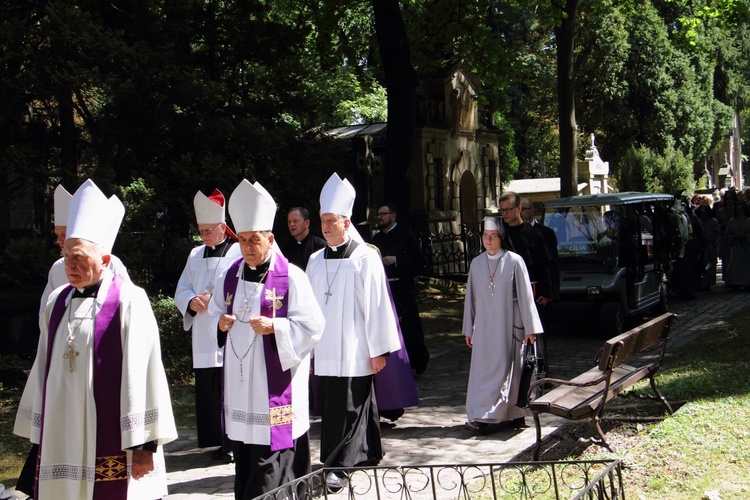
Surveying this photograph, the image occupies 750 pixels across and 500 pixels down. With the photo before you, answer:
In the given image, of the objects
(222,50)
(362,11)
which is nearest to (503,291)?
(222,50)

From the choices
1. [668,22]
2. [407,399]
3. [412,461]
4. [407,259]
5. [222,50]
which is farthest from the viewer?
[668,22]

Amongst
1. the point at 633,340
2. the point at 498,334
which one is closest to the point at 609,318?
the point at 498,334

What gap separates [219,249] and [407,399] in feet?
7.04

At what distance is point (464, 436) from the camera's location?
809 cm

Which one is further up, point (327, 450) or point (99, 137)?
point (99, 137)

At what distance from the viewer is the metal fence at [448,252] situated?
22766 mm

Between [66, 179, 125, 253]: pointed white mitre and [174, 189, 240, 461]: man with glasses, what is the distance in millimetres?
2554

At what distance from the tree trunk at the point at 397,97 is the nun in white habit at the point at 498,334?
29.5 feet

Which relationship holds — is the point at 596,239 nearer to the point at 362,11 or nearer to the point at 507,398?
the point at 507,398

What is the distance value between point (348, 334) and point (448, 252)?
17483mm

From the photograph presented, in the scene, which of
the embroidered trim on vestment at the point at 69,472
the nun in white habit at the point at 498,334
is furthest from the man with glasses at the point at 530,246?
the embroidered trim on vestment at the point at 69,472

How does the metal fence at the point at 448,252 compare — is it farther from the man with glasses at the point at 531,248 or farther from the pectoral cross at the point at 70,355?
the pectoral cross at the point at 70,355

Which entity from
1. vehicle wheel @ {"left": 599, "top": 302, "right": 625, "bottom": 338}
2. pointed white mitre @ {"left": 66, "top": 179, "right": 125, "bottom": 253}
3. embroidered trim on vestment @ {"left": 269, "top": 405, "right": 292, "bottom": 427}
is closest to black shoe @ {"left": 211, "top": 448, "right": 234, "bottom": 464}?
embroidered trim on vestment @ {"left": 269, "top": 405, "right": 292, "bottom": 427}

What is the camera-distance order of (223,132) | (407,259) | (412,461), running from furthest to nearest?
(223,132) < (407,259) < (412,461)
